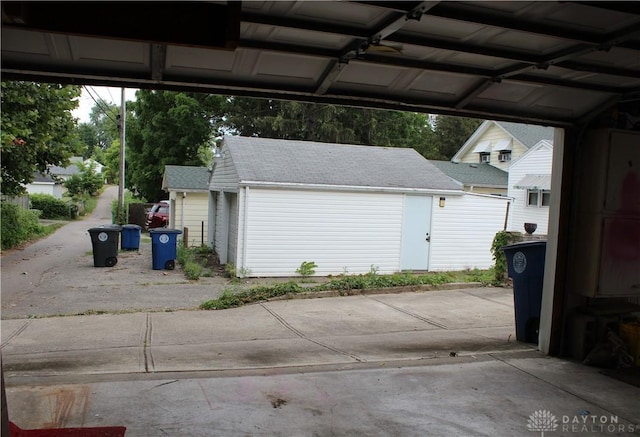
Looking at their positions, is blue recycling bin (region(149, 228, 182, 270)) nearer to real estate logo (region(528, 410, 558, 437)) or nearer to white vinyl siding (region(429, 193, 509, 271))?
white vinyl siding (region(429, 193, 509, 271))

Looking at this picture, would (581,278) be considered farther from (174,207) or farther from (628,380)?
(174,207)

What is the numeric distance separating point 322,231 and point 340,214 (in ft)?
2.29

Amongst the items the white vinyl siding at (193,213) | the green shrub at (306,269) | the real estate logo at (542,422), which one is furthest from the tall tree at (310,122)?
the real estate logo at (542,422)

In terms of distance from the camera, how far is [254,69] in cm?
445

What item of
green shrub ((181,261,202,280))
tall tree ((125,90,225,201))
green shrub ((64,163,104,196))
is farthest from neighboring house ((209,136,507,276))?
green shrub ((64,163,104,196))

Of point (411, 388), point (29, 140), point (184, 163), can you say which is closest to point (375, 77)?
point (411, 388)

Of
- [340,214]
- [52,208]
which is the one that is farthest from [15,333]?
[52,208]

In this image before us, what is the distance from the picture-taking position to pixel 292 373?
205 inches

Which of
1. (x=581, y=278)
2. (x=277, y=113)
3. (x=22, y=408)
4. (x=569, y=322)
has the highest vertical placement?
(x=277, y=113)

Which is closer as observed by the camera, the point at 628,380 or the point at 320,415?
the point at 320,415

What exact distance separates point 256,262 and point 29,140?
7529mm

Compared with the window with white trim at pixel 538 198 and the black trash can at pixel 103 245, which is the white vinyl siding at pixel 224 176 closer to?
the black trash can at pixel 103 245

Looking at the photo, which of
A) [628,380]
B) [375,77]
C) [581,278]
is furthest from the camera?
[581,278]

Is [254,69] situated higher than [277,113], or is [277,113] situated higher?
[277,113]
